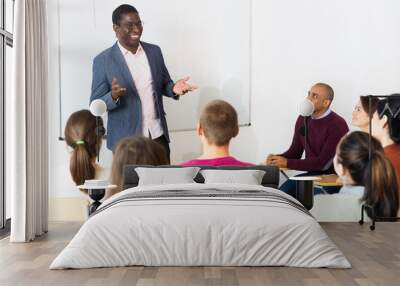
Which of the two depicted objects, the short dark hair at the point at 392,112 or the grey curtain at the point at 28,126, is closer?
the grey curtain at the point at 28,126

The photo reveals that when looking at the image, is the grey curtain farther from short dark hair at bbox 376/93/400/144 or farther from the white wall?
short dark hair at bbox 376/93/400/144

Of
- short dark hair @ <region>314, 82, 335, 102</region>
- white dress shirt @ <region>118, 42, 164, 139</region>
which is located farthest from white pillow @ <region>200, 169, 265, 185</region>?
short dark hair @ <region>314, 82, 335, 102</region>

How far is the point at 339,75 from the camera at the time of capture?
7.52 meters

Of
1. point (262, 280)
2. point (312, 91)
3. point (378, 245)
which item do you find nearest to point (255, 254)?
point (262, 280)

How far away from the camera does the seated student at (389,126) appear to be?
7281 mm

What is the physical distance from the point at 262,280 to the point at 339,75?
12.9ft

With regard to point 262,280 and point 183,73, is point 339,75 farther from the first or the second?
point 262,280

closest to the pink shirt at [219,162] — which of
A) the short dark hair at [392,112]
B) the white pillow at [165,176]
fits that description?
the white pillow at [165,176]

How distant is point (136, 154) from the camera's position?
24.6 feet

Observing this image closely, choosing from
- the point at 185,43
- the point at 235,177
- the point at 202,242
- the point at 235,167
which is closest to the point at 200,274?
the point at 202,242

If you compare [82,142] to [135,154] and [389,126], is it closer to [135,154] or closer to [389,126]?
[135,154]

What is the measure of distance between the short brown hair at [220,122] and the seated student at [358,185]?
1.33 m

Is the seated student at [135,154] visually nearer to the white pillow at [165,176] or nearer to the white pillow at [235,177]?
the white pillow at [165,176]

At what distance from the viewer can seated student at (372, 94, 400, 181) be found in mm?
7281
